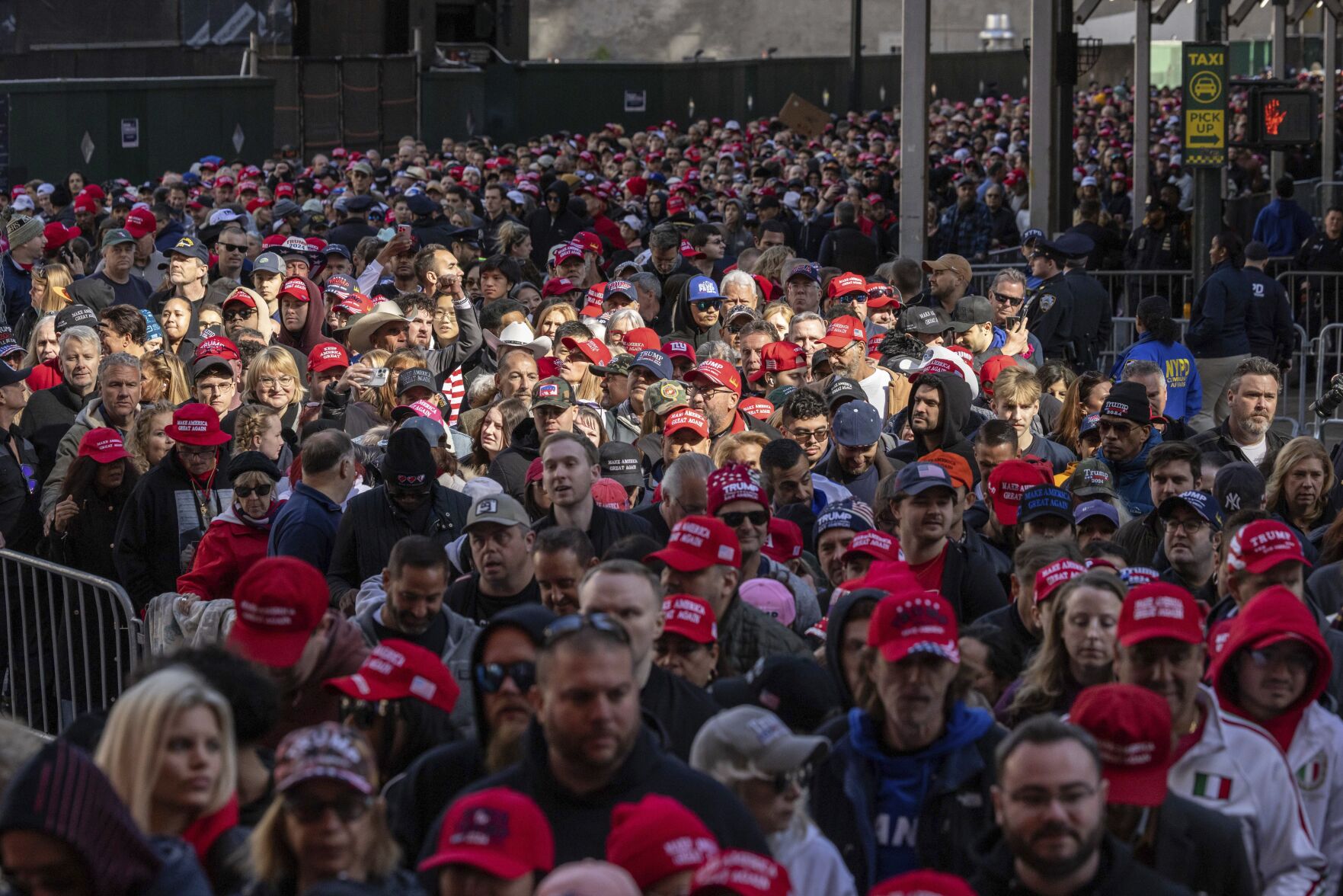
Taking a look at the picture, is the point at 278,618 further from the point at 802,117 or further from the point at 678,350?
the point at 802,117

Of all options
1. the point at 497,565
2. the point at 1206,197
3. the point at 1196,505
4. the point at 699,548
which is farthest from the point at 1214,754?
the point at 1206,197

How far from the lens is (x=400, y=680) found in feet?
18.2

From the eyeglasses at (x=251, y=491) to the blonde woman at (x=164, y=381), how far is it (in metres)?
2.65

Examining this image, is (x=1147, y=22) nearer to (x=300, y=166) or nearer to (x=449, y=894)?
(x=300, y=166)

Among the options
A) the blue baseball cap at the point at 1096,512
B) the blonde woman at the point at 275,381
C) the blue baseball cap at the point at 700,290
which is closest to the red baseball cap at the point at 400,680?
the blue baseball cap at the point at 1096,512

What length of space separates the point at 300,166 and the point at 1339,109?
64.0 feet

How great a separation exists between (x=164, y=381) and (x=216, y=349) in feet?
1.84

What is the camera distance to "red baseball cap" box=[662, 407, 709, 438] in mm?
9602

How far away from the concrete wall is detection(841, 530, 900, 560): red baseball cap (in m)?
49.8

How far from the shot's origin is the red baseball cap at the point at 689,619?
6.05 meters

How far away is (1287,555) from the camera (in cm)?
638

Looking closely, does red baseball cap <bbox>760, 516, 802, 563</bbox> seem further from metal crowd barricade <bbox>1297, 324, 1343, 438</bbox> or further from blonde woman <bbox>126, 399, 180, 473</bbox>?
metal crowd barricade <bbox>1297, 324, 1343, 438</bbox>

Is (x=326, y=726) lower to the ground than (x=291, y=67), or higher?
lower

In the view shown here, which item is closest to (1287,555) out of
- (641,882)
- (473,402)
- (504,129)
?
(641,882)
